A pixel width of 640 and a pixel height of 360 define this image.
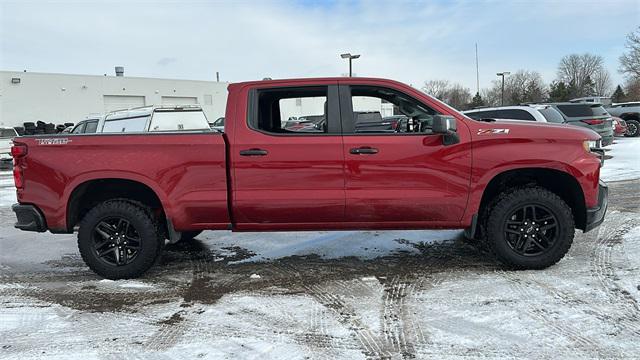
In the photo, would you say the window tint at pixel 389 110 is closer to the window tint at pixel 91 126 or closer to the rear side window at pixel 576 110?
the window tint at pixel 91 126

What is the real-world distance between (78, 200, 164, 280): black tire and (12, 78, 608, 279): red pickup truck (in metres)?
0.01

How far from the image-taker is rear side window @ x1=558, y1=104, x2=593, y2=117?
15062mm

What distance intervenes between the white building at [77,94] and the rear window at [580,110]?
33.9m

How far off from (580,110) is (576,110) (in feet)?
0.36

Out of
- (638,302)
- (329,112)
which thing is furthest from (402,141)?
(638,302)

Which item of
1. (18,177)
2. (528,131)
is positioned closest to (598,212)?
(528,131)

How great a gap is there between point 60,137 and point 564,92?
74.6 meters

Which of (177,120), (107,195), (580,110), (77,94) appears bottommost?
(107,195)

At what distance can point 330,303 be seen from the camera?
4.30 meters

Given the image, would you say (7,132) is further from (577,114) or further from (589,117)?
(589,117)

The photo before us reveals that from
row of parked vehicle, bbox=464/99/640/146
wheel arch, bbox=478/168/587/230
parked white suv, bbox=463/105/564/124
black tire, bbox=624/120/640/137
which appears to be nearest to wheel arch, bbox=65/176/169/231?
wheel arch, bbox=478/168/587/230

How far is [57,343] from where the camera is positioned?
3.68 meters

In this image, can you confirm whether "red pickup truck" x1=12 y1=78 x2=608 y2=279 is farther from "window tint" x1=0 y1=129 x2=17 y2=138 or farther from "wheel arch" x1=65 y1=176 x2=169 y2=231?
"window tint" x1=0 y1=129 x2=17 y2=138

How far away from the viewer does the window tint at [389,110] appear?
16.1 ft
